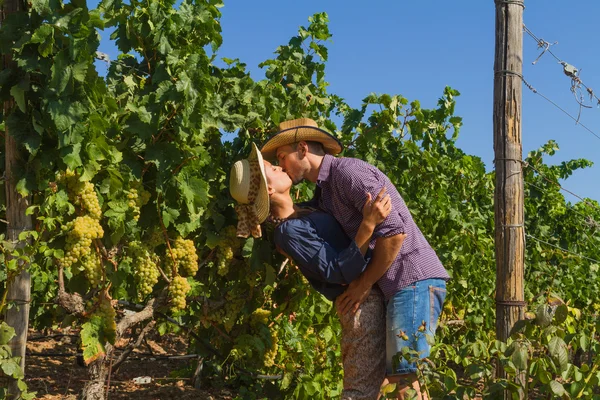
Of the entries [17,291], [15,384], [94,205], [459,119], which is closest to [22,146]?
[94,205]

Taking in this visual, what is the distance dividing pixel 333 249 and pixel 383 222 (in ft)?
0.85

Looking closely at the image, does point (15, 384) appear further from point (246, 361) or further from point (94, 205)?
point (246, 361)

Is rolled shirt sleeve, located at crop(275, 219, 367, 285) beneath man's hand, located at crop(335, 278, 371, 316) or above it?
above

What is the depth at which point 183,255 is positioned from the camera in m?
3.63

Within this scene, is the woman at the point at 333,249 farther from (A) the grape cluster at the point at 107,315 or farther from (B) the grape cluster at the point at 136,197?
(A) the grape cluster at the point at 107,315

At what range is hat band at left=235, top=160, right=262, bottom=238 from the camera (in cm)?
347

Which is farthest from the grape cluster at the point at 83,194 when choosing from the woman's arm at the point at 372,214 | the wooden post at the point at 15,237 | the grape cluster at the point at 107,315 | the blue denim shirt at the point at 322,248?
the woman's arm at the point at 372,214

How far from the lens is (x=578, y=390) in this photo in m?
2.44

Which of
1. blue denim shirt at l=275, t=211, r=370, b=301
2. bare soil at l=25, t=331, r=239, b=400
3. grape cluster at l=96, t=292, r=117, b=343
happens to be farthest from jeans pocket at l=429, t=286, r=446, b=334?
bare soil at l=25, t=331, r=239, b=400

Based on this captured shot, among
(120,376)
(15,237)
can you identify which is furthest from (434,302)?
(120,376)

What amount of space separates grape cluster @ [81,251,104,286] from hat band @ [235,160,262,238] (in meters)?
0.71

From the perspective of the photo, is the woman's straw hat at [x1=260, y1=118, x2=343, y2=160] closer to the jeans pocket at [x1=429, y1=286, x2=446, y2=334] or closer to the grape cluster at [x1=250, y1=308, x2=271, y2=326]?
the jeans pocket at [x1=429, y1=286, x2=446, y2=334]

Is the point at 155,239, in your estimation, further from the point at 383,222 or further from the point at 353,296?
the point at 383,222

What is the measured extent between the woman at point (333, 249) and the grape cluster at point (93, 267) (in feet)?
2.36
